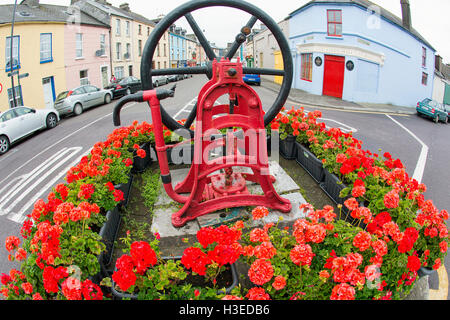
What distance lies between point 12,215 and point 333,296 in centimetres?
627

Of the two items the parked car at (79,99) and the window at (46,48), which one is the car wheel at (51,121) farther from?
the window at (46,48)

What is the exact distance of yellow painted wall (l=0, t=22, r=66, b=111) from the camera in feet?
54.2

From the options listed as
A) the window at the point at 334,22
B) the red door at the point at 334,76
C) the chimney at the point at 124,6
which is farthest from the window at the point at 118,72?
the window at the point at 334,22

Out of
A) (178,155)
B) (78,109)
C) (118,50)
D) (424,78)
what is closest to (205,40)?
(178,155)

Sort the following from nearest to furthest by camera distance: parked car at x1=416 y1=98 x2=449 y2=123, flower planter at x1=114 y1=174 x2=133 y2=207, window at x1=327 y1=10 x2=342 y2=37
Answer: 1. flower planter at x1=114 y1=174 x2=133 y2=207
2. parked car at x1=416 y1=98 x2=449 y2=123
3. window at x1=327 y1=10 x2=342 y2=37

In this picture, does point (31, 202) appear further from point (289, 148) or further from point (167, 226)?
point (289, 148)

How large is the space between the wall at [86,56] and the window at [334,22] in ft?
61.4

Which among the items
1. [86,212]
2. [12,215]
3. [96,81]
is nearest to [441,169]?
[86,212]

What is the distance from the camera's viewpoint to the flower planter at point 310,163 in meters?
6.05

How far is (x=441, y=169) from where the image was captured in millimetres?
8414

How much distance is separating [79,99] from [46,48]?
251 inches

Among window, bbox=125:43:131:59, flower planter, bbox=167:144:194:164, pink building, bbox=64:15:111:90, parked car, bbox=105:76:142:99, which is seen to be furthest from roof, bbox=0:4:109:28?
flower planter, bbox=167:144:194:164

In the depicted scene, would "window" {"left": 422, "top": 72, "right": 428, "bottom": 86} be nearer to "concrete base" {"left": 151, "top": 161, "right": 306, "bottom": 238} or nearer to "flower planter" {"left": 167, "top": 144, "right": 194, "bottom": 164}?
"concrete base" {"left": 151, "top": 161, "right": 306, "bottom": 238}

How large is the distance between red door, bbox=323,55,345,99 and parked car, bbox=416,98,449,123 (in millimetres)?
5444
